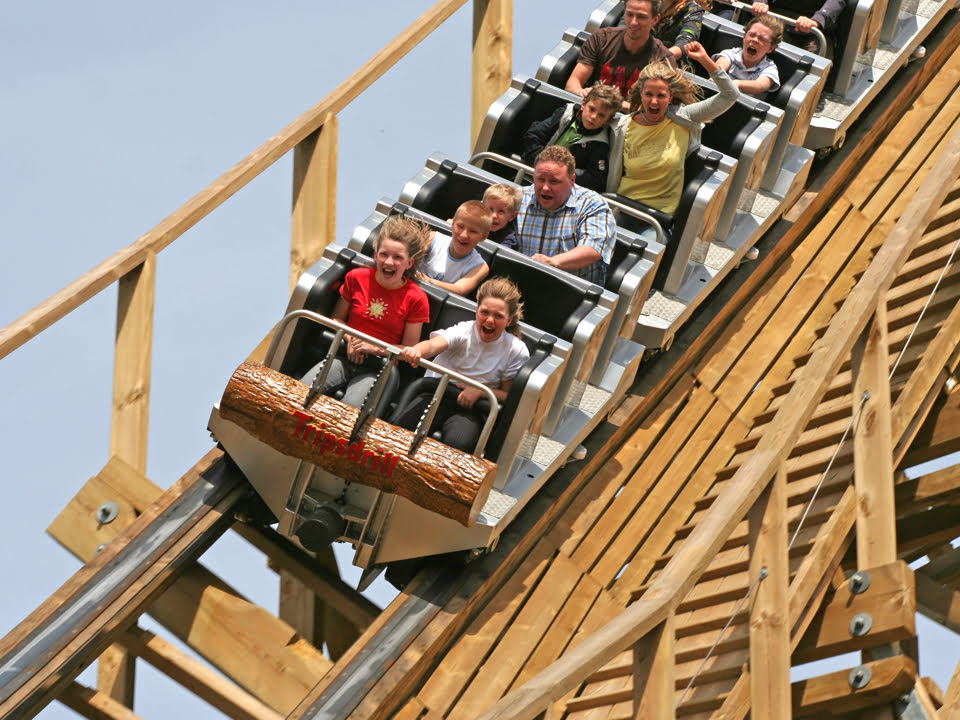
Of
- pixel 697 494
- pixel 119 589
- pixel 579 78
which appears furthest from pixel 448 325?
pixel 579 78

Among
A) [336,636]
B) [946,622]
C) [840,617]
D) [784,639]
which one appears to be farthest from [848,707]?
[336,636]

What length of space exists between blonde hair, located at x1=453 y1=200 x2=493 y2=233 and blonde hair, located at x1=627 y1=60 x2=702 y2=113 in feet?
3.34

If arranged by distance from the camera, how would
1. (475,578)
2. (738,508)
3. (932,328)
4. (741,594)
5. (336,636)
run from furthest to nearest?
1. (336,636)
2. (932,328)
3. (475,578)
4. (741,594)
5. (738,508)

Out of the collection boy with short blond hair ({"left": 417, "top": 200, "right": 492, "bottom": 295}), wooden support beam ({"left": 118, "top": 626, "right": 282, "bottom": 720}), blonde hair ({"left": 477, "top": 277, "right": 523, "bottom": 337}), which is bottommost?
wooden support beam ({"left": 118, "top": 626, "right": 282, "bottom": 720})

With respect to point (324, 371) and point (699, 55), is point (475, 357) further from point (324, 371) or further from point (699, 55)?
point (699, 55)

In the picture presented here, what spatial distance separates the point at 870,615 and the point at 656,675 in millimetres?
1225

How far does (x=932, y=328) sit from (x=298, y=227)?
2.55 metres

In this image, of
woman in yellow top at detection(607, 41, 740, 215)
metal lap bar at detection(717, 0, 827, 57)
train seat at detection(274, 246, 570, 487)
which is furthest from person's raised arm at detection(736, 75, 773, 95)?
train seat at detection(274, 246, 570, 487)

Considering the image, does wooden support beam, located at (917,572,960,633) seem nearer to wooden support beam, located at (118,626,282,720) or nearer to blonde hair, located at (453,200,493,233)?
blonde hair, located at (453,200,493,233)

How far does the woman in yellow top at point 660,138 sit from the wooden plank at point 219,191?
117 cm

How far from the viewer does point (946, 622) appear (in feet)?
19.9

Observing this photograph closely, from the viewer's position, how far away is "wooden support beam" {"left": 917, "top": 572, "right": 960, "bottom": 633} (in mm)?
5965

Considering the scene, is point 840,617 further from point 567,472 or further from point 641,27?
point 641,27

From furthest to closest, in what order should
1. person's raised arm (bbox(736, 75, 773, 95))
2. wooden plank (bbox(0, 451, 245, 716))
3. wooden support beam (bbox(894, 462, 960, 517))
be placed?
person's raised arm (bbox(736, 75, 773, 95))
wooden support beam (bbox(894, 462, 960, 517))
wooden plank (bbox(0, 451, 245, 716))
